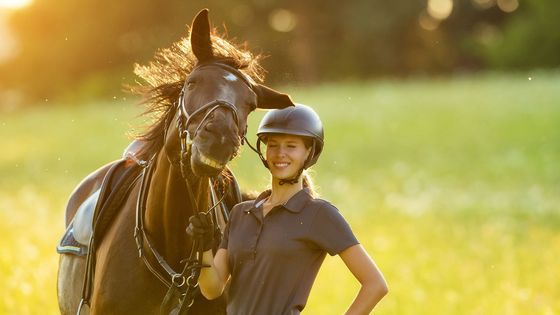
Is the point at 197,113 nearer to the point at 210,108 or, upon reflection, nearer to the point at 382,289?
the point at 210,108

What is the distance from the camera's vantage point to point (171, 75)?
582cm

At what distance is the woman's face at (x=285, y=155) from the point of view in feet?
17.8

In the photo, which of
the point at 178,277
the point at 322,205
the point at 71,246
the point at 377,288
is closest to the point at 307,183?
the point at 322,205

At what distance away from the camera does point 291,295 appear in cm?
535

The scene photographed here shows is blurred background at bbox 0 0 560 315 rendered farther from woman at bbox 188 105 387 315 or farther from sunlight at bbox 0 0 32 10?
woman at bbox 188 105 387 315

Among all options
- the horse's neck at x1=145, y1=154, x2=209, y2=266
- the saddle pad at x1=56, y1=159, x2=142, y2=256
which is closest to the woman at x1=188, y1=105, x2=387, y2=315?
the horse's neck at x1=145, y1=154, x2=209, y2=266

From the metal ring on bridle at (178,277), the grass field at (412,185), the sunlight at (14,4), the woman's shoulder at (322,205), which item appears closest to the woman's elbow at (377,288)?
the woman's shoulder at (322,205)

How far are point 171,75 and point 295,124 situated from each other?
0.79m

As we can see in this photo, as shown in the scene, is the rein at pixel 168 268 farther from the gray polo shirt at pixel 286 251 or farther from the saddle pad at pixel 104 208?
the saddle pad at pixel 104 208

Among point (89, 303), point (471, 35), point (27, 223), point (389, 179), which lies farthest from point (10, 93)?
point (89, 303)

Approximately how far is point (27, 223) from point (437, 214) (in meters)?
7.37

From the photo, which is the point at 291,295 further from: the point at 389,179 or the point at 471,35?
the point at 471,35

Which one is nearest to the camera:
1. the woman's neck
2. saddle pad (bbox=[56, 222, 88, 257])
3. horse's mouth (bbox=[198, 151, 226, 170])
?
horse's mouth (bbox=[198, 151, 226, 170])

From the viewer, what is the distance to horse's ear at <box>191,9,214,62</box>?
557 cm
